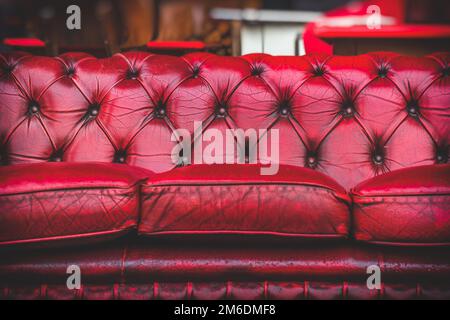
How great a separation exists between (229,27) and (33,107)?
152 inches

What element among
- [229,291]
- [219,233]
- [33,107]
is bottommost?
[229,291]

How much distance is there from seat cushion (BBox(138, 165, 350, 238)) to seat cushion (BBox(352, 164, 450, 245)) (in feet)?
0.14

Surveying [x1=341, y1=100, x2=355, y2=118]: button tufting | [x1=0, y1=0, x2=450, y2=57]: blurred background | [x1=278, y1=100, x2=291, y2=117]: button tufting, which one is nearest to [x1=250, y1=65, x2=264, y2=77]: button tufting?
[x1=278, y1=100, x2=291, y2=117]: button tufting

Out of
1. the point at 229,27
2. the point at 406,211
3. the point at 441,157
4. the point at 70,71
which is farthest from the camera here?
the point at 229,27

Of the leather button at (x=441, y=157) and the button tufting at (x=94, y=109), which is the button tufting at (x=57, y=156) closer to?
the button tufting at (x=94, y=109)

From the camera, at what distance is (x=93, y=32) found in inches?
127

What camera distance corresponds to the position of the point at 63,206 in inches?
33.1

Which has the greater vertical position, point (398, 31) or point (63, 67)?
point (398, 31)

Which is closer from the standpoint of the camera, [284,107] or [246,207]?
[246,207]

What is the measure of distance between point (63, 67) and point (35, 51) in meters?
2.48

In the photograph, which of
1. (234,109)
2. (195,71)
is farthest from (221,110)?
(195,71)

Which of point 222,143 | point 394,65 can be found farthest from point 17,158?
point 394,65

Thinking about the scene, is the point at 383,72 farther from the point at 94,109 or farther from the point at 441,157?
the point at 94,109

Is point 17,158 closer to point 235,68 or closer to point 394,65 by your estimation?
point 235,68
